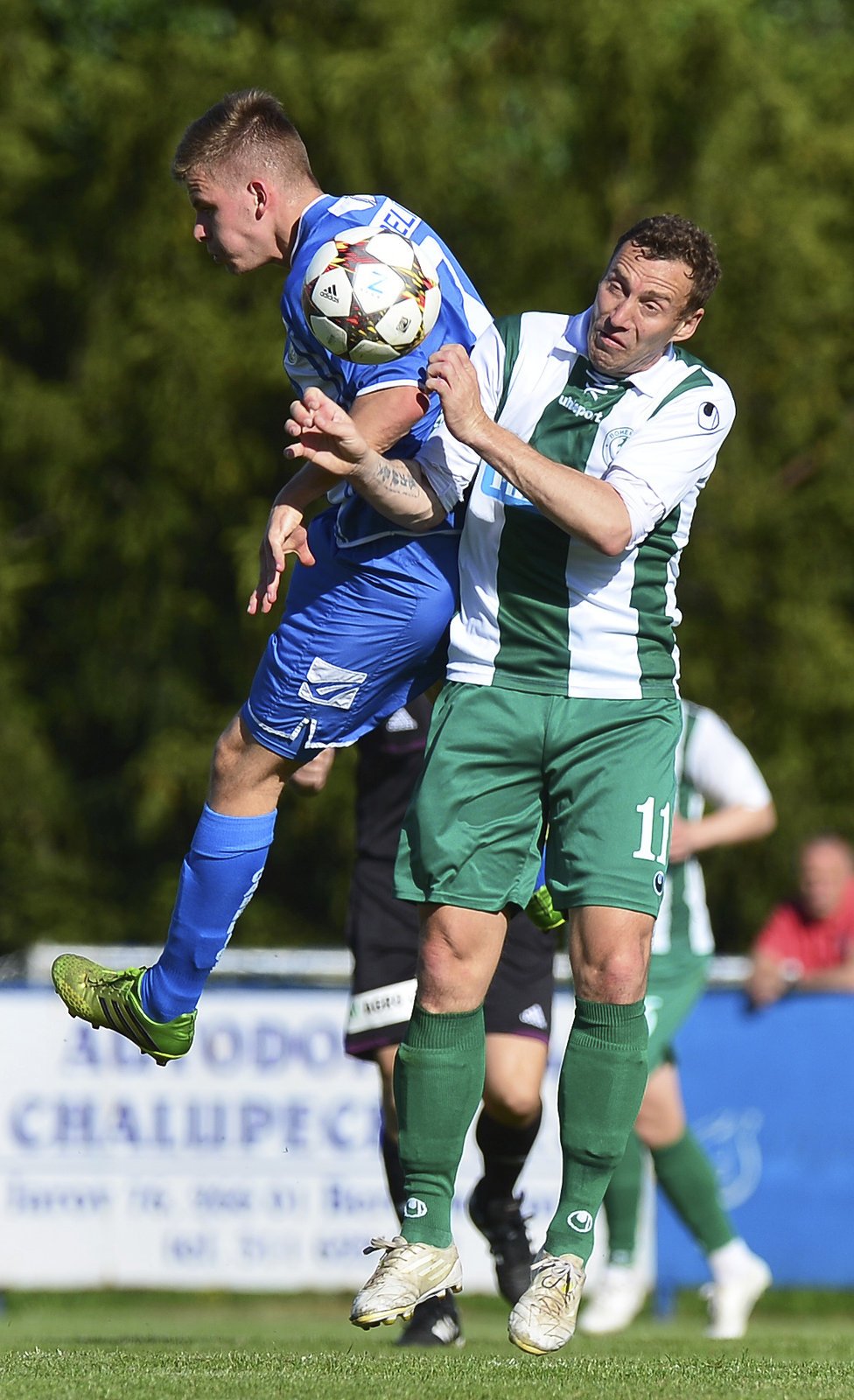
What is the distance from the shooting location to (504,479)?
4.43 m

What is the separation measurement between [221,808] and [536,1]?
986cm

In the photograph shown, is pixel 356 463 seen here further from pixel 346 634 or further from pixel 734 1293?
pixel 734 1293

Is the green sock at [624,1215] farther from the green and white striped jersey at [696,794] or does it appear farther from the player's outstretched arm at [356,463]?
the player's outstretched arm at [356,463]

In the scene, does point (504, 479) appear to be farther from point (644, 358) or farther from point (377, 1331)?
point (377, 1331)

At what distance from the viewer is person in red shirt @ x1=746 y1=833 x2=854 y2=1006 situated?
945 centimetres

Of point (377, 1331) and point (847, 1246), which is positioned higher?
point (377, 1331)

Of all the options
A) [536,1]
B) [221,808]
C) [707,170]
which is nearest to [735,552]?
[707,170]

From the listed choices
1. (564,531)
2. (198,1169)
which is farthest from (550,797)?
(198,1169)

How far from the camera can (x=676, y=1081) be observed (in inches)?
309

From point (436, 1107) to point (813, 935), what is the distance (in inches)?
221

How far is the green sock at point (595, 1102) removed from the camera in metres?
4.50

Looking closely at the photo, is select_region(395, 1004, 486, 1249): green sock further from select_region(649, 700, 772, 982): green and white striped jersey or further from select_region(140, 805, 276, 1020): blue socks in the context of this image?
select_region(649, 700, 772, 982): green and white striped jersey

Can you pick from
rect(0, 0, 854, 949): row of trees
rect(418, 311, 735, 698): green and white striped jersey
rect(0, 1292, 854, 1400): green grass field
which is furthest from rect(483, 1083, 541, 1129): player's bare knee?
rect(0, 0, 854, 949): row of trees

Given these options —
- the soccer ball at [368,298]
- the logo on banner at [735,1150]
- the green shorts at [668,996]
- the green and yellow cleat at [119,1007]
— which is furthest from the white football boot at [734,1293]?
the soccer ball at [368,298]
